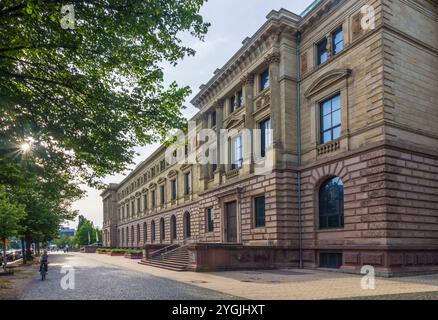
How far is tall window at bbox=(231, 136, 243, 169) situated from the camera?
29703 millimetres

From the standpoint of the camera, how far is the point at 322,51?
24.0 m

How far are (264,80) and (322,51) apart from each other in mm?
5038

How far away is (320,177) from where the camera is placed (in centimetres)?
2253

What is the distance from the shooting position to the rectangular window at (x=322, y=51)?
77.7ft

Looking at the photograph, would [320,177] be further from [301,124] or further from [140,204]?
[140,204]

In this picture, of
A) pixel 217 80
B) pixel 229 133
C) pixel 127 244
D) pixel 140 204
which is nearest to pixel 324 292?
pixel 229 133

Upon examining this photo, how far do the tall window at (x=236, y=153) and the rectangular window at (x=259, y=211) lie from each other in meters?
3.72

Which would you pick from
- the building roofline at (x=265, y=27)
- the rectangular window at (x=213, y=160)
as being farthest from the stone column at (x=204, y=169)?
the building roofline at (x=265, y=27)

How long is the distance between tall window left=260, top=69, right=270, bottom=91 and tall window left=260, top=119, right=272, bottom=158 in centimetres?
248

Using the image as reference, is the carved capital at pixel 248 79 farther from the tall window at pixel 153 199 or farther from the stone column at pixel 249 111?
the tall window at pixel 153 199

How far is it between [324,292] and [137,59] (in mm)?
9999

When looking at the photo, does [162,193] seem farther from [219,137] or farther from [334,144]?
[334,144]

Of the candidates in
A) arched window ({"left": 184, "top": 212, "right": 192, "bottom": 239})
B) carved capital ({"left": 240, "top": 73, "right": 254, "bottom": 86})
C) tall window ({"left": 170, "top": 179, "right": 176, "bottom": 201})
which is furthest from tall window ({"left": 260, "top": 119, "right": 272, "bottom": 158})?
tall window ({"left": 170, "top": 179, "right": 176, "bottom": 201})

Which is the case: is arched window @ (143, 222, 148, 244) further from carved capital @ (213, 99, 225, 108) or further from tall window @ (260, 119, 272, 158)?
tall window @ (260, 119, 272, 158)
